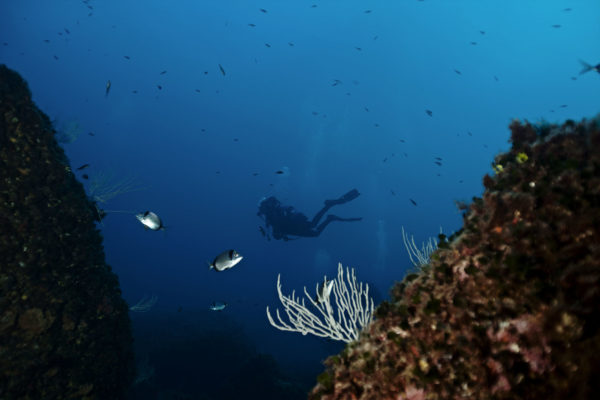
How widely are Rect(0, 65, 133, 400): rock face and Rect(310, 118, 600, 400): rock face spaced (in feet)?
22.4

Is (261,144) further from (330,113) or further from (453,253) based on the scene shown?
(453,253)

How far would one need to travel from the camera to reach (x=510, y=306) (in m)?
1.77

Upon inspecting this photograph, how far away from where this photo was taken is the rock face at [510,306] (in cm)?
152

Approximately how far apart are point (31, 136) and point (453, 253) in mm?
8967

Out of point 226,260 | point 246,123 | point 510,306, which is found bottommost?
point 510,306

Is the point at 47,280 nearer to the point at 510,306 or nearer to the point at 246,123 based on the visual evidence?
the point at 510,306

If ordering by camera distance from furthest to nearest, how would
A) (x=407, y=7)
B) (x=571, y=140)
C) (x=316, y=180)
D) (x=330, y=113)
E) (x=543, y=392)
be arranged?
(x=316, y=180) < (x=330, y=113) < (x=407, y=7) < (x=571, y=140) < (x=543, y=392)

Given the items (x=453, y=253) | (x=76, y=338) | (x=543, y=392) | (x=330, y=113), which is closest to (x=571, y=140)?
(x=453, y=253)

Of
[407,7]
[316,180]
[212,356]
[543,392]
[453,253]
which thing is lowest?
[543,392]

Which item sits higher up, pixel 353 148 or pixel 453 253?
pixel 353 148

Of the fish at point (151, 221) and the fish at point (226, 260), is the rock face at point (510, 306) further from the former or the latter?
the fish at point (151, 221)

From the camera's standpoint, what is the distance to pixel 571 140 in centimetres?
223

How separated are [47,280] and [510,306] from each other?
27.4ft

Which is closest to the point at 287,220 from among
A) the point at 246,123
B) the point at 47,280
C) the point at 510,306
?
the point at 47,280
